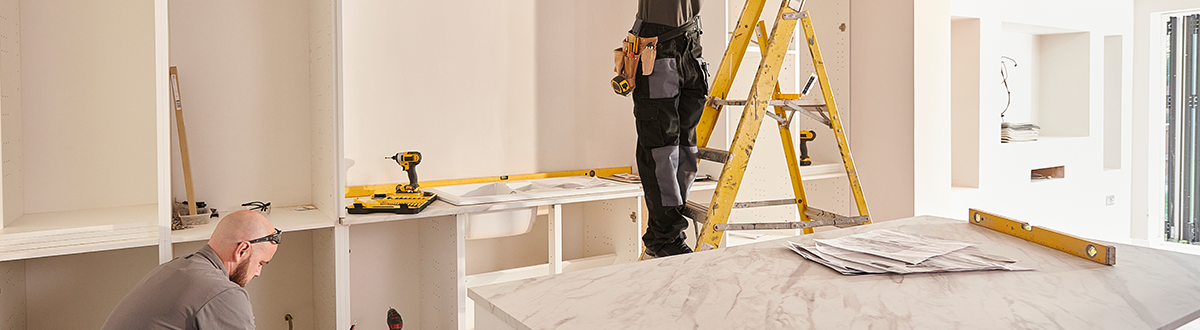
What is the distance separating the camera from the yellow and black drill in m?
2.40

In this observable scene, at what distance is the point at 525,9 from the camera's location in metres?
3.19

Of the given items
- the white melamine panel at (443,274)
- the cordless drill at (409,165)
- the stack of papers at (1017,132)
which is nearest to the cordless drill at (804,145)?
the white melamine panel at (443,274)

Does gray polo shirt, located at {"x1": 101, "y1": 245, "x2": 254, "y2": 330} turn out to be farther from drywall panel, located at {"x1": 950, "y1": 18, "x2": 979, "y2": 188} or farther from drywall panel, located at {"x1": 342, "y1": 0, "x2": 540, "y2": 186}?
drywall panel, located at {"x1": 950, "y1": 18, "x2": 979, "y2": 188}

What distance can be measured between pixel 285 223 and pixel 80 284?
774 mm

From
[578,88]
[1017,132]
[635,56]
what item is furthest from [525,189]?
[1017,132]

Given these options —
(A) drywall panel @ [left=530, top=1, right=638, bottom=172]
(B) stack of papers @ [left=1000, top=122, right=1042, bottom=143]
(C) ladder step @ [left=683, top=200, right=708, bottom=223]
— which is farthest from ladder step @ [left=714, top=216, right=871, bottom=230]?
(B) stack of papers @ [left=1000, top=122, right=1042, bottom=143]

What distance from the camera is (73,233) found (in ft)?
6.32

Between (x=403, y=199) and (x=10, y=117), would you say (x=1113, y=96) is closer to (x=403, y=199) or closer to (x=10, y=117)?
(x=403, y=199)

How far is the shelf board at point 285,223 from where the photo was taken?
2.07 metres

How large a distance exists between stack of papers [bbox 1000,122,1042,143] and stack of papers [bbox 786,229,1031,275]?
4272 millimetres

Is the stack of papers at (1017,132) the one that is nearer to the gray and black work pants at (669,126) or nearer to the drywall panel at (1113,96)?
the drywall panel at (1113,96)

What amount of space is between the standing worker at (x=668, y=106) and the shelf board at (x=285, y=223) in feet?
3.72

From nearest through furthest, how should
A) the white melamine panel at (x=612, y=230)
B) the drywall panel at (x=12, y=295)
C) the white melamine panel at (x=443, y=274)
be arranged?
the drywall panel at (x=12, y=295) → the white melamine panel at (x=443, y=274) → the white melamine panel at (x=612, y=230)

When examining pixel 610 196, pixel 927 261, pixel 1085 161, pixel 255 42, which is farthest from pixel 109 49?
pixel 1085 161
